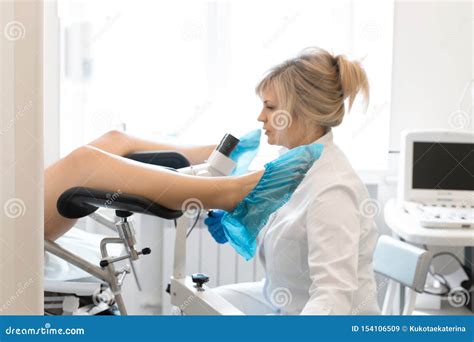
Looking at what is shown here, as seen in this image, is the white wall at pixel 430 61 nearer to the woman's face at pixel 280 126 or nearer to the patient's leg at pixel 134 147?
the woman's face at pixel 280 126

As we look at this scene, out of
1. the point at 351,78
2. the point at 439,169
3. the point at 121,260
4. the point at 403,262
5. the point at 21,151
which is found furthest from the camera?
the point at 439,169

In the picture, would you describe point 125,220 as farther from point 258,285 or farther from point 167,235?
point 167,235

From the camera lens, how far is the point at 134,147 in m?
1.54

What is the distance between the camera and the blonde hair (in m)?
1.47

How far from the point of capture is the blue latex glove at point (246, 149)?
1.53 m

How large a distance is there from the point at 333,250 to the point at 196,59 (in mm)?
1603

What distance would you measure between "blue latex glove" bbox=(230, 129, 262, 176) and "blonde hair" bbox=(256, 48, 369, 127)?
101 mm

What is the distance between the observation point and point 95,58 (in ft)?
8.52

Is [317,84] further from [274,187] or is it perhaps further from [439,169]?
[439,169]

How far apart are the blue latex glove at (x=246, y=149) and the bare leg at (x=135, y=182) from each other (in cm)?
35
